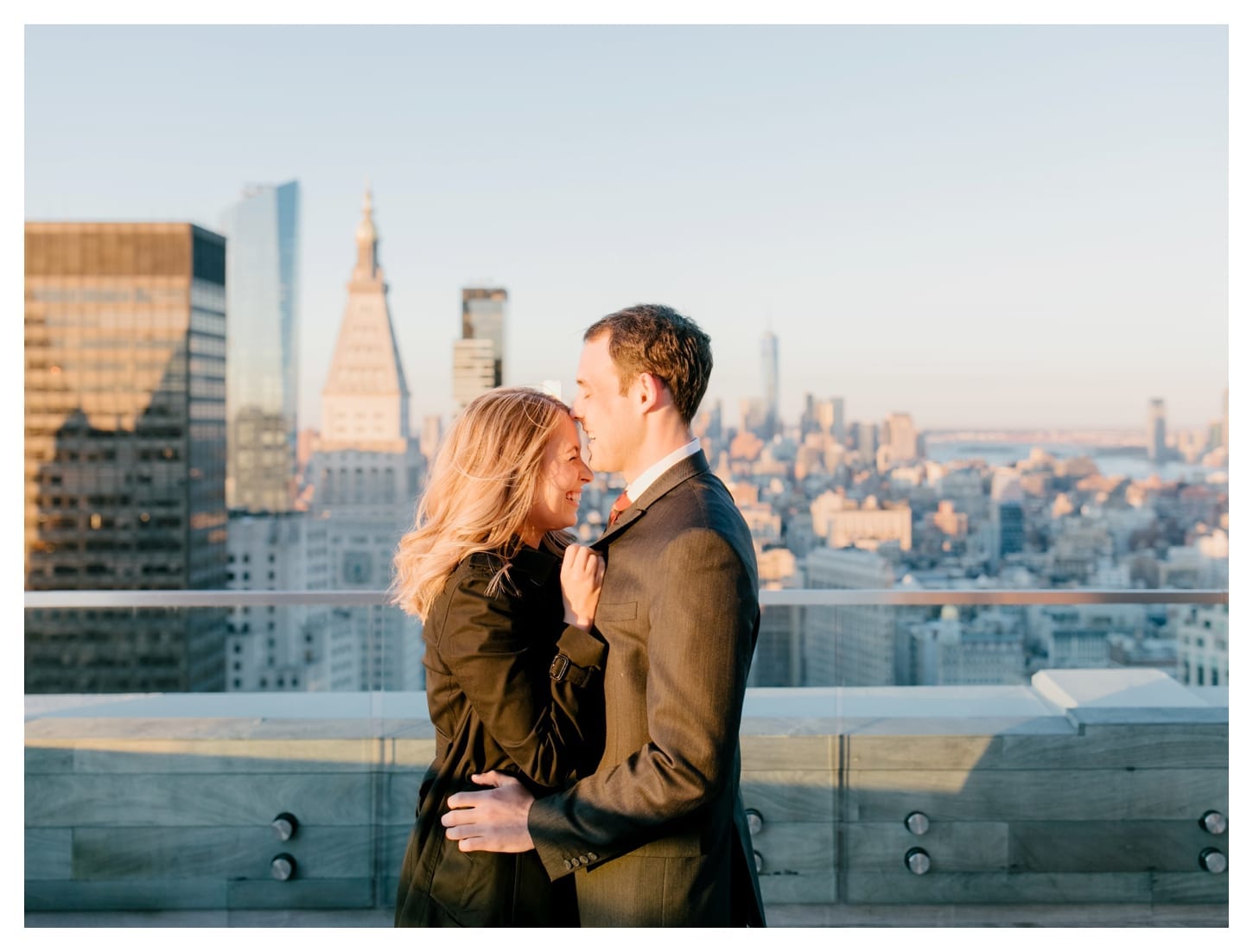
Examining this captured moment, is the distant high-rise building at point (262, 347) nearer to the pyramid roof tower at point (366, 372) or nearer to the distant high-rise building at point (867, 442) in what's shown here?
the pyramid roof tower at point (366, 372)

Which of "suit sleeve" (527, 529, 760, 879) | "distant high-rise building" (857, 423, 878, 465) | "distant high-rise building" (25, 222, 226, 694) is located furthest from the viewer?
"distant high-rise building" (25, 222, 226, 694)

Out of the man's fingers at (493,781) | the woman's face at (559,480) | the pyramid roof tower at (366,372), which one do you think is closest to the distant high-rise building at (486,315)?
the pyramid roof tower at (366,372)

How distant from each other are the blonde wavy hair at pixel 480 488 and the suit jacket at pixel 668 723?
7.3 inches

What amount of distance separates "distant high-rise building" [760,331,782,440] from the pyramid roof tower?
2719 cm

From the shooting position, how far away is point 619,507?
1.87 metres

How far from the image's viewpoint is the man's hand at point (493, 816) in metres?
1.76

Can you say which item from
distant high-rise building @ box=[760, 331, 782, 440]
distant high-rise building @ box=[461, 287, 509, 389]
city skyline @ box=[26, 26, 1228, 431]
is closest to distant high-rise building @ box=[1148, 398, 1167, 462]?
city skyline @ box=[26, 26, 1228, 431]

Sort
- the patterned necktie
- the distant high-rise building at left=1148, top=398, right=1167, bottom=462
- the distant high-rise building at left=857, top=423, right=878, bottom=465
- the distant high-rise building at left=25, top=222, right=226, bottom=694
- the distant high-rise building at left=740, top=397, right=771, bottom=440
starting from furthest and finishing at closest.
Answer: the distant high-rise building at left=25, top=222, right=226, bottom=694 < the distant high-rise building at left=1148, top=398, right=1167, bottom=462 < the distant high-rise building at left=740, top=397, right=771, bottom=440 < the distant high-rise building at left=857, top=423, right=878, bottom=465 < the patterned necktie

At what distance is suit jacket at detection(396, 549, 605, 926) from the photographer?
172 cm

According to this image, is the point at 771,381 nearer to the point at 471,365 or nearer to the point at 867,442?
the point at 867,442

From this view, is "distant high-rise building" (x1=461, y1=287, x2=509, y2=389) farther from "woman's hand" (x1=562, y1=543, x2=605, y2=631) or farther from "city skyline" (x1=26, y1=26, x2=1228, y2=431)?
"woman's hand" (x1=562, y1=543, x2=605, y2=631)

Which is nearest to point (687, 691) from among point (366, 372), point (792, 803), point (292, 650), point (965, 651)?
point (792, 803)

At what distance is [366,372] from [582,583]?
77.1 m

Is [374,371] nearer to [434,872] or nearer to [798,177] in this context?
[798,177]
